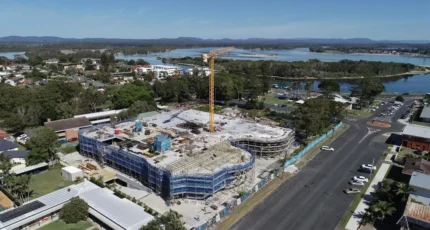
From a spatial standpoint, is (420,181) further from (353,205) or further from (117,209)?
(117,209)

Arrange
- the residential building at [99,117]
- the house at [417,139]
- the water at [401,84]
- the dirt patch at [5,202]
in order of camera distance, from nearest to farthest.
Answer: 1. the dirt patch at [5,202]
2. the house at [417,139]
3. the residential building at [99,117]
4. the water at [401,84]

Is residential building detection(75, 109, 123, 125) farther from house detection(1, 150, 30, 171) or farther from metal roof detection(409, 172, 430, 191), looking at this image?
metal roof detection(409, 172, 430, 191)

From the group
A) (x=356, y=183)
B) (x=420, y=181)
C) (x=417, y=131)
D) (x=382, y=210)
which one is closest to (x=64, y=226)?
(x=382, y=210)

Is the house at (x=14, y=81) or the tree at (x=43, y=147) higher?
the house at (x=14, y=81)

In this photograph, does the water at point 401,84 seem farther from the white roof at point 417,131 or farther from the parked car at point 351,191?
the parked car at point 351,191

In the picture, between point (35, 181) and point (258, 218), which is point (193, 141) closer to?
point (258, 218)

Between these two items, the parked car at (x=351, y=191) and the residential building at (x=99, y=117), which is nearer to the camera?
the parked car at (x=351, y=191)

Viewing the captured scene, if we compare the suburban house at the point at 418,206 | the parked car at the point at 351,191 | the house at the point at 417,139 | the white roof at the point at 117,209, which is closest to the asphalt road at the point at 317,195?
the parked car at the point at 351,191
